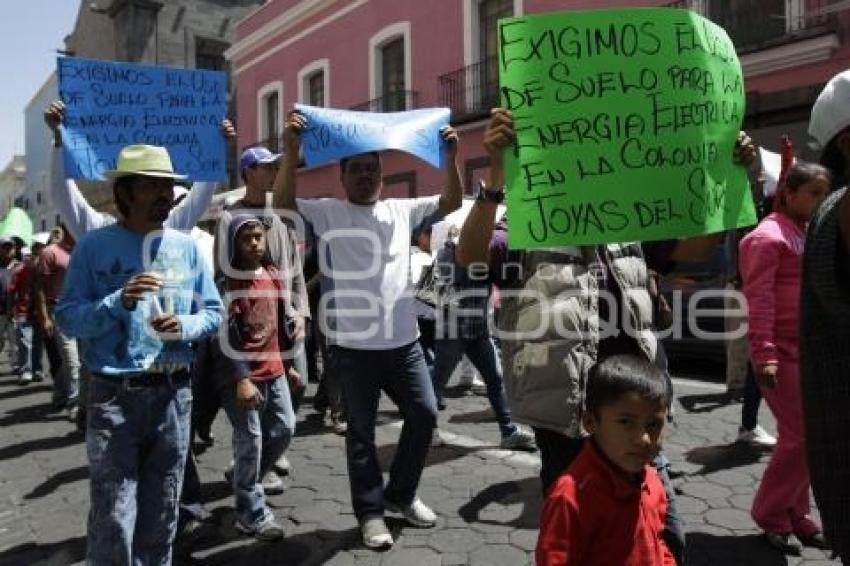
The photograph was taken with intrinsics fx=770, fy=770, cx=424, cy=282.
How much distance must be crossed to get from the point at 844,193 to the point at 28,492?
4.79m

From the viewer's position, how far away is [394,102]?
17.8m

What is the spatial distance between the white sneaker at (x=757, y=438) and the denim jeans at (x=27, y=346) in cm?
789

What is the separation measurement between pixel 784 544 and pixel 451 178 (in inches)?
85.8

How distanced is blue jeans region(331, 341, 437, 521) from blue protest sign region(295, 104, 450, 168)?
91 cm

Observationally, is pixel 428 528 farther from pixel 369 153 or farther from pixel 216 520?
pixel 369 153

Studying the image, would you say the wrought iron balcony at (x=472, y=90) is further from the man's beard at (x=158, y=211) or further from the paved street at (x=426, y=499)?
the man's beard at (x=158, y=211)

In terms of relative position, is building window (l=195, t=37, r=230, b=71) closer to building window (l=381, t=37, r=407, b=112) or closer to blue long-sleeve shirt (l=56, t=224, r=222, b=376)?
building window (l=381, t=37, r=407, b=112)

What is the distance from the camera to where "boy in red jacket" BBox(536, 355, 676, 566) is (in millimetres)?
1892

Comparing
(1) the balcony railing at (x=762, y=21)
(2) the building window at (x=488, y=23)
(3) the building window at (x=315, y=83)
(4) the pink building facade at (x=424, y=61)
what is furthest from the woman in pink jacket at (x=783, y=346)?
(3) the building window at (x=315, y=83)

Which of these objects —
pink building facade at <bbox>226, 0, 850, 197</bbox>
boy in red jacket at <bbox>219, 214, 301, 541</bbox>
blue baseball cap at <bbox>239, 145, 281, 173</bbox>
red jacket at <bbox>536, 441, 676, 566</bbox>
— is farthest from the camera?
pink building facade at <bbox>226, 0, 850, 197</bbox>

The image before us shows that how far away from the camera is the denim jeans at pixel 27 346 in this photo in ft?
30.2

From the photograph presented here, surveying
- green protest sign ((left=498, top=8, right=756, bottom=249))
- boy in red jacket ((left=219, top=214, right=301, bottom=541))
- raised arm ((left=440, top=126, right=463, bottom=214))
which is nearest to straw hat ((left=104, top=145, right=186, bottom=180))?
boy in red jacket ((left=219, top=214, right=301, bottom=541))

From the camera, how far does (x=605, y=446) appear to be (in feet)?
6.47

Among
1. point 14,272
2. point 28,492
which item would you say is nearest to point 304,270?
point 28,492
